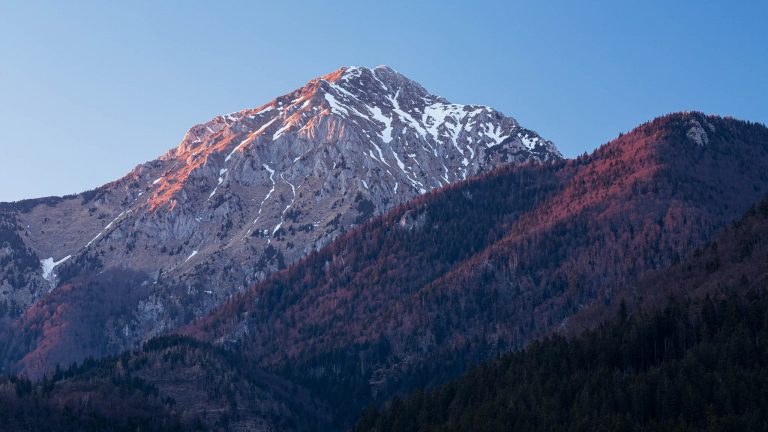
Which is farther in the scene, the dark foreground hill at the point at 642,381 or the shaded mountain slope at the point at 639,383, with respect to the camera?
the dark foreground hill at the point at 642,381

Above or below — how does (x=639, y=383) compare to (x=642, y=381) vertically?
below

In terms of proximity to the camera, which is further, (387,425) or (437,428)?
(387,425)

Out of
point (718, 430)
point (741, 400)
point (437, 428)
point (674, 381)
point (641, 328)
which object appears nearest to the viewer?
point (718, 430)

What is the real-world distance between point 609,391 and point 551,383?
41.8 feet

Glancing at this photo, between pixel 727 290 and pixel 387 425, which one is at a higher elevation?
pixel 727 290

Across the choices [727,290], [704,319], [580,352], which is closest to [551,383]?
[580,352]

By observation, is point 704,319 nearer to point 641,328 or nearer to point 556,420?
point 641,328

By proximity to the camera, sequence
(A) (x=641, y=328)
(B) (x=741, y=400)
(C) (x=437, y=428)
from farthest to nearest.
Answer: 1. (A) (x=641, y=328)
2. (C) (x=437, y=428)
3. (B) (x=741, y=400)

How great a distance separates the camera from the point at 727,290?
199 meters

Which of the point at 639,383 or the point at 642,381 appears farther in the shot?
the point at 642,381

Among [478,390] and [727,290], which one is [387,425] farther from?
[727,290]

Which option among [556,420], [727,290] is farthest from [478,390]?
[727,290]

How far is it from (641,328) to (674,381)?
25.6 metres

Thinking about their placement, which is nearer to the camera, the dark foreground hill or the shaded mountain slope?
the shaded mountain slope
